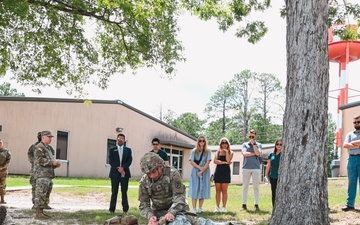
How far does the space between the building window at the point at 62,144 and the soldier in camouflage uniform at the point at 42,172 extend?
17088 mm

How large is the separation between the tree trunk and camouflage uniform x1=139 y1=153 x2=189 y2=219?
1.74 meters

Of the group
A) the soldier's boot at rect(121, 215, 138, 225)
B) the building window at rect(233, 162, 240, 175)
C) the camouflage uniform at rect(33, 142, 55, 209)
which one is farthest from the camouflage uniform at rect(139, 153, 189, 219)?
the building window at rect(233, 162, 240, 175)

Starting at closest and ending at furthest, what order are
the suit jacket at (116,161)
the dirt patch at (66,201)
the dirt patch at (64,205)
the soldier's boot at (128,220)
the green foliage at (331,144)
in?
the soldier's boot at (128,220) → the dirt patch at (64,205) → the suit jacket at (116,161) → the dirt patch at (66,201) → the green foliage at (331,144)

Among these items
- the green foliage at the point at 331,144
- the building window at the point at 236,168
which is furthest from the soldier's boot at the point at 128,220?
the green foliage at the point at 331,144

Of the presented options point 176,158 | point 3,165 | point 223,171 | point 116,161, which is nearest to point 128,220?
point 116,161

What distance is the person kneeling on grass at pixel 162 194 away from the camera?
539 centimetres

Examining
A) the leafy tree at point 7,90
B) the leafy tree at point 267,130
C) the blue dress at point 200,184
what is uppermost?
the leafy tree at point 7,90

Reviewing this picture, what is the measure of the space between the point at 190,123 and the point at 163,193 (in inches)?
2886

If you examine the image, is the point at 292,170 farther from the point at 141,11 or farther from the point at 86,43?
the point at 86,43

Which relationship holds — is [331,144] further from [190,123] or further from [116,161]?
[116,161]

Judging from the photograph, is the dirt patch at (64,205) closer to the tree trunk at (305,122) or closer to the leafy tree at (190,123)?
the tree trunk at (305,122)

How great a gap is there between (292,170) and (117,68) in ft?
37.3

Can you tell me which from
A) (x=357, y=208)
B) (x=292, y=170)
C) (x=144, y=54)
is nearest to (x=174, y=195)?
(x=292, y=170)

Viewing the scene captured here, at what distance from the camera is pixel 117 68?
56.1ft
